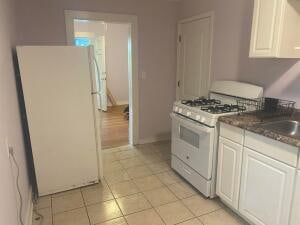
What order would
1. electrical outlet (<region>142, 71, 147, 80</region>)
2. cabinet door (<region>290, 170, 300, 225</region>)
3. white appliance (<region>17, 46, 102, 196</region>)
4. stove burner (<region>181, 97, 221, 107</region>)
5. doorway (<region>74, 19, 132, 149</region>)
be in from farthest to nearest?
doorway (<region>74, 19, 132, 149</region>) < electrical outlet (<region>142, 71, 147, 80</region>) < stove burner (<region>181, 97, 221, 107</region>) < white appliance (<region>17, 46, 102, 196</region>) < cabinet door (<region>290, 170, 300, 225</region>)

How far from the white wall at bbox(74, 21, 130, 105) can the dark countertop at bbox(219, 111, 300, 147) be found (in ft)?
17.2

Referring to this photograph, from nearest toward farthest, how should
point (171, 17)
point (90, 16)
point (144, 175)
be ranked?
point (144, 175)
point (90, 16)
point (171, 17)

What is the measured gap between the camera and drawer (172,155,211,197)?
2.33m

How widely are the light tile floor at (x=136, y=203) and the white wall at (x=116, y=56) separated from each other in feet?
13.8

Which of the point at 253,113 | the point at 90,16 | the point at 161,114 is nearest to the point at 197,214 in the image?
the point at 253,113

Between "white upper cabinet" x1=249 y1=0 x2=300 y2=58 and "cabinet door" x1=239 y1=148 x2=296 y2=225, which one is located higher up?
"white upper cabinet" x1=249 y1=0 x2=300 y2=58

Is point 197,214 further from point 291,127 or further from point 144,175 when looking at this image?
point 291,127

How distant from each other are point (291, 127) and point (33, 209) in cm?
253

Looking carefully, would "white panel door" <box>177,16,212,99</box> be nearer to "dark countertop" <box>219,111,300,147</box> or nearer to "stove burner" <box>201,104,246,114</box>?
"stove burner" <box>201,104,246,114</box>

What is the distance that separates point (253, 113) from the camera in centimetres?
219

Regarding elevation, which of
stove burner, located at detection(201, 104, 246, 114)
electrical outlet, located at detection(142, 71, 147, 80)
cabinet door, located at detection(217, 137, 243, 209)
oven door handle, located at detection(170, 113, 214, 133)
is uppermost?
electrical outlet, located at detection(142, 71, 147, 80)

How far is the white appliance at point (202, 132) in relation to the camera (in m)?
2.21

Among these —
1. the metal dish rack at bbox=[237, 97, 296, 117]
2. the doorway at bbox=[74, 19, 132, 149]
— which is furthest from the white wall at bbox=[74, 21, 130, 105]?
the metal dish rack at bbox=[237, 97, 296, 117]

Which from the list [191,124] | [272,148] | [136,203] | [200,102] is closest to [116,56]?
[200,102]
